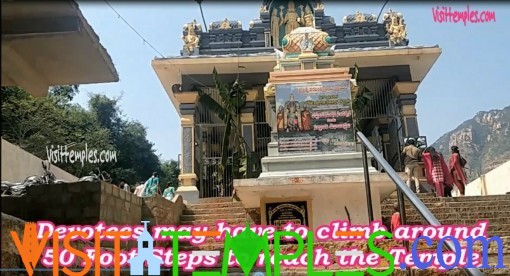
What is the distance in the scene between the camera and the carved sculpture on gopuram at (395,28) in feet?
49.5

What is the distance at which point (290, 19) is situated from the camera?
16.0m

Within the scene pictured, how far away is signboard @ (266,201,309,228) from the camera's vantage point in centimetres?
705

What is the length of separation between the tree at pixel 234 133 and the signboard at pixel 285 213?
418cm

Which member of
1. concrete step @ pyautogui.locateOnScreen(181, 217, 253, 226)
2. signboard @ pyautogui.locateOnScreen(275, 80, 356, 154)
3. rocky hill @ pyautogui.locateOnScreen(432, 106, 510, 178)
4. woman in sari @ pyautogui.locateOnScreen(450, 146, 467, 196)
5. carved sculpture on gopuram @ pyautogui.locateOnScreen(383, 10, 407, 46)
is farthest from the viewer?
rocky hill @ pyautogui.locateOnScreen(432, 106, 510, 178)

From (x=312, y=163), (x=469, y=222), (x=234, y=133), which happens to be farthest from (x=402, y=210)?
(x=234, y=133)

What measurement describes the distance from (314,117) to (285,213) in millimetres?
1630

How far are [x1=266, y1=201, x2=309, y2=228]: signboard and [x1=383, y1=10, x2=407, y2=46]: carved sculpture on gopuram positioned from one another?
9.56 meters

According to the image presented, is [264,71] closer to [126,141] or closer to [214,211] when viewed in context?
[214,211]

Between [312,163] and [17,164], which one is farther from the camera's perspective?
[17,164]

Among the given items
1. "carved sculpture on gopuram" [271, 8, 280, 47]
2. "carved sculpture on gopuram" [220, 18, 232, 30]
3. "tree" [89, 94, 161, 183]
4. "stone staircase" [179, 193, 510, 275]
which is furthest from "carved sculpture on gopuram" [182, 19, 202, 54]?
"tree" [89, 94, 161, 183]

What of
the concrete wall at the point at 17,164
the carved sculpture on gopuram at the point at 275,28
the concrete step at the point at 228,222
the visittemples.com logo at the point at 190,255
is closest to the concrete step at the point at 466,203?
the concrete step at the point at 228,222

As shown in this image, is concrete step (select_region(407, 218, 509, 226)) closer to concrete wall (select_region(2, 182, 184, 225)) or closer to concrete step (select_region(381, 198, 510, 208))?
concrete step (select_region(381, 198, 510, 208))

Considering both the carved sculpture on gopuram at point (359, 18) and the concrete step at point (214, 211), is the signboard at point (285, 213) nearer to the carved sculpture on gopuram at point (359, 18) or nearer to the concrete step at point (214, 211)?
the concrete step at point (214, 211)

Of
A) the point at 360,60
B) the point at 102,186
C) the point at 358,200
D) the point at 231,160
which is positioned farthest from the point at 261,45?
the point at 102,186
